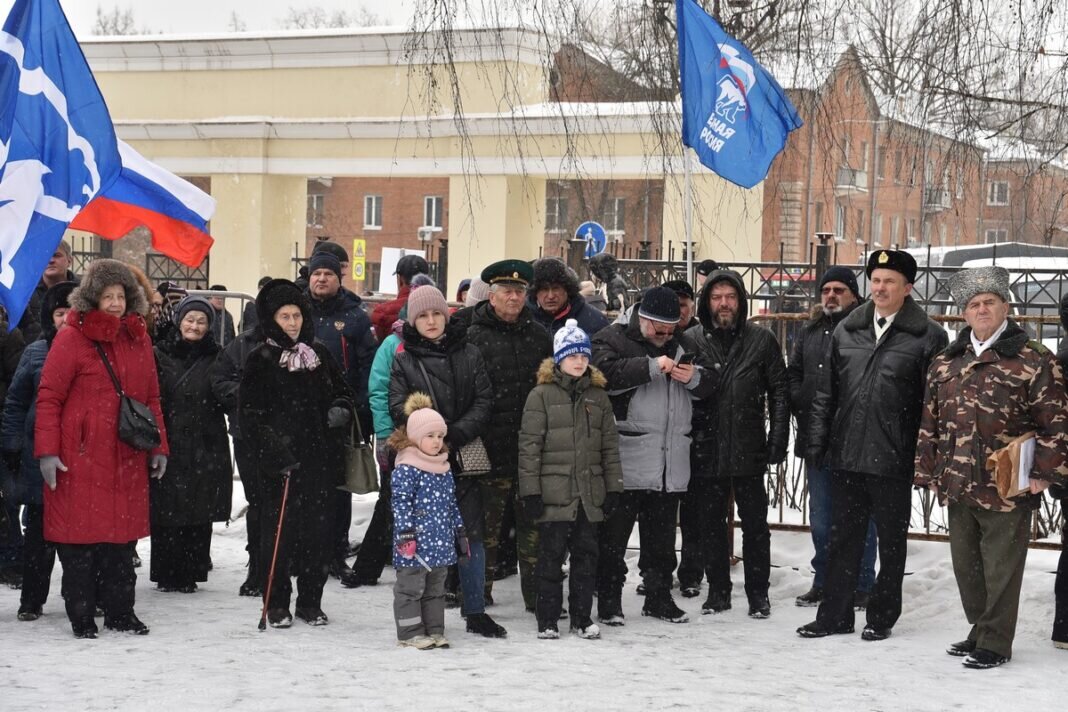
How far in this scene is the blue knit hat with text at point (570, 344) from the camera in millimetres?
7332

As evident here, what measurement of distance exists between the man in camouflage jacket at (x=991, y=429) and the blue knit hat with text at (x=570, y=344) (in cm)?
175

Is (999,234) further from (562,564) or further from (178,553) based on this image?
(178,553)

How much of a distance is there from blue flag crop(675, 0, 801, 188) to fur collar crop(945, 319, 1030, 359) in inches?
91.8

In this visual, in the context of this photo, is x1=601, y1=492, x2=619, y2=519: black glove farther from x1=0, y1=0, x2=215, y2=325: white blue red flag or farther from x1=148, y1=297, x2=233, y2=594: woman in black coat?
x1=0, y1=0, x2=215, y2=325: white blue red flag

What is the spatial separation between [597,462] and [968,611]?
78.4 inches

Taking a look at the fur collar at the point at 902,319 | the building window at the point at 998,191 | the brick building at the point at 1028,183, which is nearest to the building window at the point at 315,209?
the building window at the point at 998,191

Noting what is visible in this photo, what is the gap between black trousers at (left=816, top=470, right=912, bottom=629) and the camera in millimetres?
7195

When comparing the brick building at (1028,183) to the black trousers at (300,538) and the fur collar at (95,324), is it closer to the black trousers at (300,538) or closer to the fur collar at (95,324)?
the black trousers at (300,538)

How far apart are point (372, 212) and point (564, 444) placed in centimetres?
5101

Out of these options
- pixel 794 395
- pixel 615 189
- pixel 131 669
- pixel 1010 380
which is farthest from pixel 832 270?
pixel 615 189

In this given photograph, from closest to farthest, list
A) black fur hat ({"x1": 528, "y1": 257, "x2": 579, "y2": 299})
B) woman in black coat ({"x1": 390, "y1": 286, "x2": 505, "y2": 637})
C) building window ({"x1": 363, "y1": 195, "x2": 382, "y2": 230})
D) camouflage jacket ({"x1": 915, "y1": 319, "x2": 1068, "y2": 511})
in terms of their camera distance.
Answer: camouflage jacket ({"x1": 915, "y1": 319, "x2": 1068, "y2": 511}), woman in black coat ({"x1": 390, "y1": 286, "x2": 505, "y2": 637}), black fur hat ({"x1": 528, "y1": 257, "x2": 579, "y2": 299}), building window ({"x1": 363, "y1": 195, "x2": 382, "y2": 230})

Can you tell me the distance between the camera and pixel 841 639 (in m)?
7.31

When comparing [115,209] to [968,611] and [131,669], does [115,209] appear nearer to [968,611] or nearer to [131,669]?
[131,669]

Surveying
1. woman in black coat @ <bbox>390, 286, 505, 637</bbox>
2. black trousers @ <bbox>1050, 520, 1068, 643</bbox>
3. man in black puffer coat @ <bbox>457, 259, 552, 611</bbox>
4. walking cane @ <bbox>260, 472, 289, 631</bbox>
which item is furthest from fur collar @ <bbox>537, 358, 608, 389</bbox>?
black trousers @ <bbox>1050, 520, 1068, 643</bbox>
